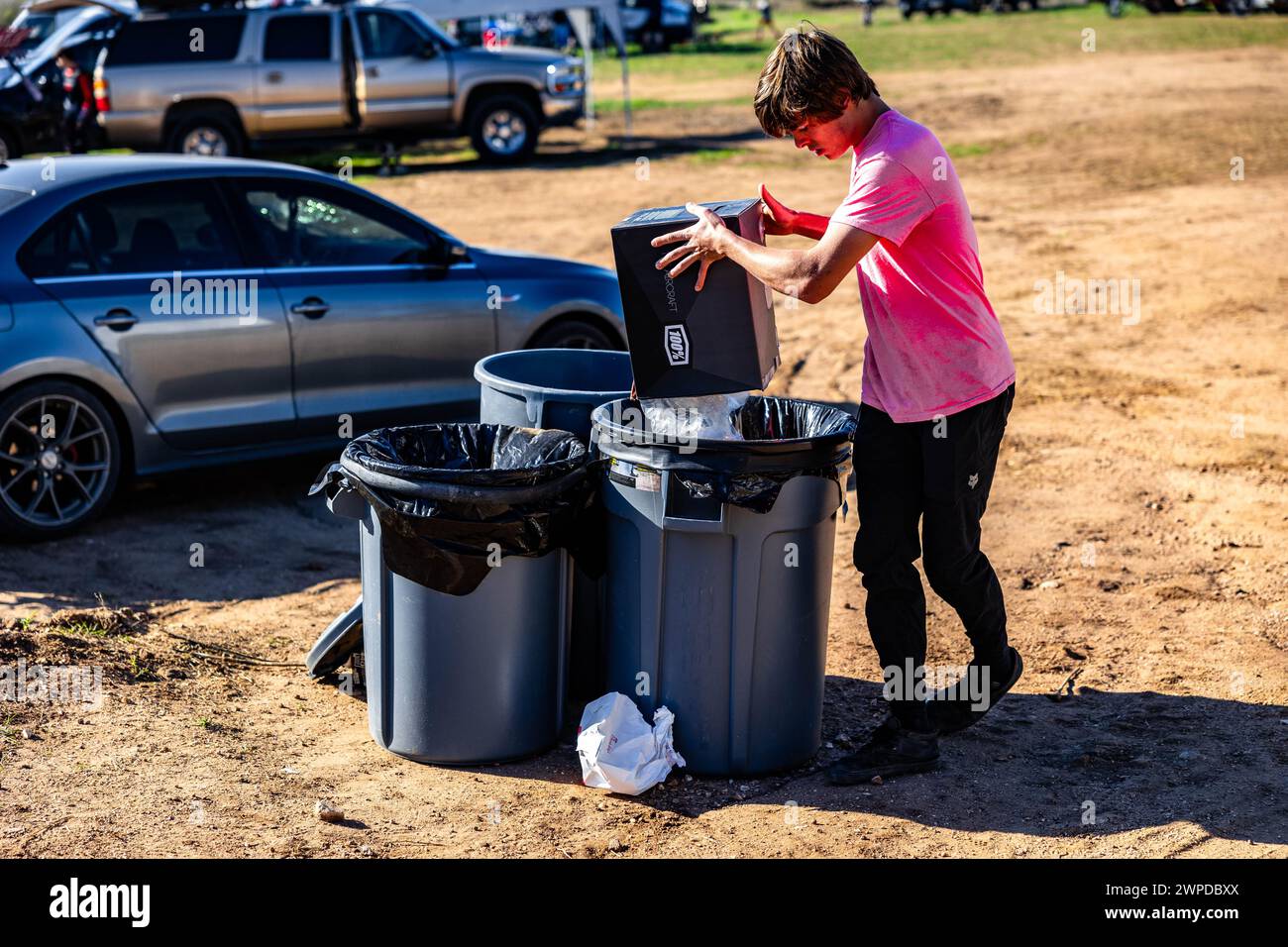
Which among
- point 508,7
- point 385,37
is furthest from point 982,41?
point 385,37

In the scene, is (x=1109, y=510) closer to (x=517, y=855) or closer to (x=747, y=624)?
(x=747, y=624)

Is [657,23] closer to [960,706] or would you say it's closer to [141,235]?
[141,235]

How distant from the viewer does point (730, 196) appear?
16.6m

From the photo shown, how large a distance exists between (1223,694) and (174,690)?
152 inches

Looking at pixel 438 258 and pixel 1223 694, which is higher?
pixel 438 258

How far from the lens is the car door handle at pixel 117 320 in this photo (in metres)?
6.71

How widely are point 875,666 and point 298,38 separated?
15977 millimetres

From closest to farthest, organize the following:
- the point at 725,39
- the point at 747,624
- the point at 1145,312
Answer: the point at 747,624
the point at 1145,312
the point at 725,39

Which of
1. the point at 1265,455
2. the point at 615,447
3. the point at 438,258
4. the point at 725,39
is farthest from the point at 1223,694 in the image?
the point at 725,39

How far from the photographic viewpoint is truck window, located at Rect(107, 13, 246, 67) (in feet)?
61.2

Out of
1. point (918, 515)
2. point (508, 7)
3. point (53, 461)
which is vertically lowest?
point (53, 461)

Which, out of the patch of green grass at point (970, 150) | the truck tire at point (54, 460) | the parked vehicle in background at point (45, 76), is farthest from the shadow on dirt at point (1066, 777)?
the parked vehicle in background at point (45, 76)

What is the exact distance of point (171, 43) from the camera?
18688mm

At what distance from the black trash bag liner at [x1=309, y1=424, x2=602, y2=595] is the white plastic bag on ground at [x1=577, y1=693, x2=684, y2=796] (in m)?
0.51
